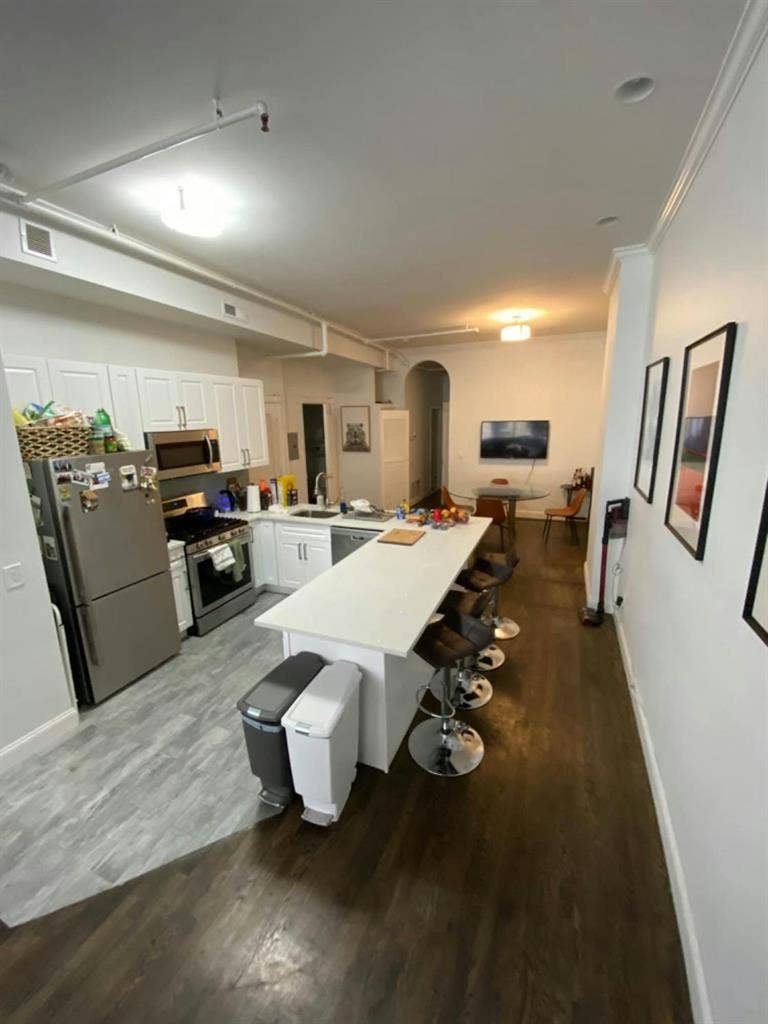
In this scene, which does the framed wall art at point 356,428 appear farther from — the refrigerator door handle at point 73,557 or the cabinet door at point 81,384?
the refrigerator door handle at point 73,557

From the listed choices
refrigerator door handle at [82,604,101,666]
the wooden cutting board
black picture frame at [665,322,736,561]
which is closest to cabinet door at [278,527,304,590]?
the wooden cutting board

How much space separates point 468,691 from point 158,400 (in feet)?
10.9

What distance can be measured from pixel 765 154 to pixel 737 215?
25cm

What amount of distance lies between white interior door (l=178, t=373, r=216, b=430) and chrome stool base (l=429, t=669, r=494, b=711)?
3042mm

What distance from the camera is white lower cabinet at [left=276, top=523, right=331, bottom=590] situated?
4012 millimetres

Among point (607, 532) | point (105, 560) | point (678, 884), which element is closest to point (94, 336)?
point (105, 560)

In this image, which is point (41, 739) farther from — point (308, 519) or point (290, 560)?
point (308, 519)

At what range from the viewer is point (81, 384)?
291 centimetres

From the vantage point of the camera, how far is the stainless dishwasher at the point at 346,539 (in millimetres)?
3799

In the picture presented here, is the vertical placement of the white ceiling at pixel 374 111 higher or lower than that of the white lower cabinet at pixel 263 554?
higher

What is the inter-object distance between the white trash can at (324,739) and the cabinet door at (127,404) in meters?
2.55

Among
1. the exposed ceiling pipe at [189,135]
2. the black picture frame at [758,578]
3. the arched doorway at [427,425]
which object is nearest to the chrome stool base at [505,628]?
the black picture frame at [758,578]

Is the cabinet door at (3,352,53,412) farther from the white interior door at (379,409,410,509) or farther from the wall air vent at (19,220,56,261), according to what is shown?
the white interior door at (379,409,410,509)

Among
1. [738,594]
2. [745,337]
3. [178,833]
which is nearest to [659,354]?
[745,337]
